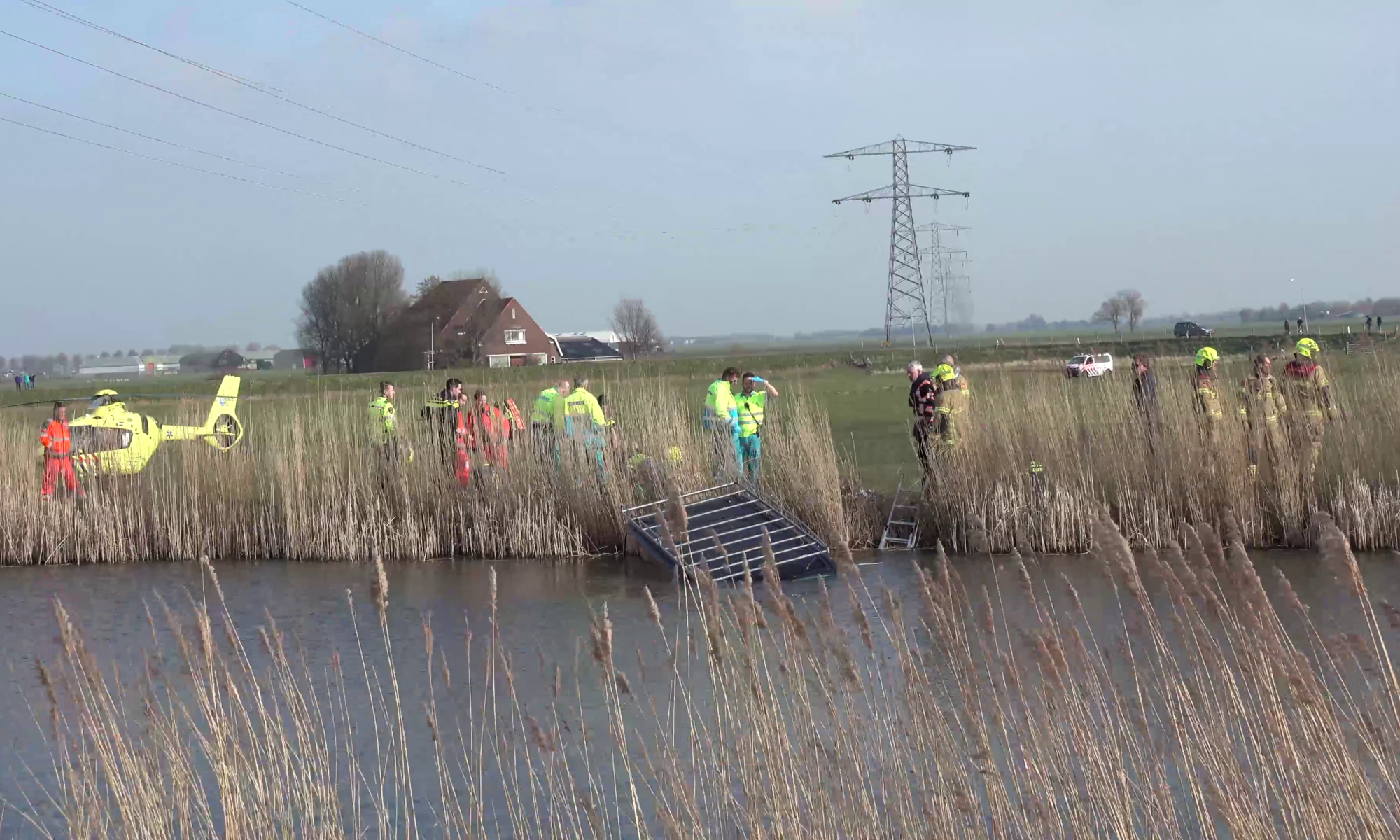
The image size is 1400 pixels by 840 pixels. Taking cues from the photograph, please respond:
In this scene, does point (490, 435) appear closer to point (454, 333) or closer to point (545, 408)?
point (545, 408)

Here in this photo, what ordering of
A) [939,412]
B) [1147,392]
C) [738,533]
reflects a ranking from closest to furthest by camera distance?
1. [738,533]
2. [1147,392]
3. [939,412]

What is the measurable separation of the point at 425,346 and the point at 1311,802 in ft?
151

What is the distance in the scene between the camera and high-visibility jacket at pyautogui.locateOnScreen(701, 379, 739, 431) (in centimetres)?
1529

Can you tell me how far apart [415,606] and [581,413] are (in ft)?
12.2

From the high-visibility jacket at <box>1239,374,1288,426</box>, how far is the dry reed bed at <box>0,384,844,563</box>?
4.24m

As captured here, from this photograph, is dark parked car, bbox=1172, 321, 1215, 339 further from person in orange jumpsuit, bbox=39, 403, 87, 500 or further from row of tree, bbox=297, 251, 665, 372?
person in orange jumpsuit, bbox=39, 403, 87, 500

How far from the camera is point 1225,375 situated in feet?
46.5

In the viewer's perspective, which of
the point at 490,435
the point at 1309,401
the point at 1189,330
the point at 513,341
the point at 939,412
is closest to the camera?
the point at 1309,401

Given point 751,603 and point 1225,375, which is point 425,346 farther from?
point 751,603

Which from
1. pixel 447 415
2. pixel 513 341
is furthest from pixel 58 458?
pixel 513 341

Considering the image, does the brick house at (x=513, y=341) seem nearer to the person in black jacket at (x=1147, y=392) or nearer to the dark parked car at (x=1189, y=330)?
the dark parked car at (x=1189, y=330)

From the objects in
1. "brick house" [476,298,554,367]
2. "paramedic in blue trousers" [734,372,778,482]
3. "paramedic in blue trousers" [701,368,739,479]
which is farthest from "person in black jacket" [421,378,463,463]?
"brick house" [476,298,554,367]

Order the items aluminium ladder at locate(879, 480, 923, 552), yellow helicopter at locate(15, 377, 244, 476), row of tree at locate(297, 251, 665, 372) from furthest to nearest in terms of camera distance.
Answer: row of tree at locate(297, 251, 665, 372)
yellow helicopter at locate(15, 377, 244, 476)
aluminium ladder at locate(879, 480, 923, 552)

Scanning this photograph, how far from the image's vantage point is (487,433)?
1495cm
